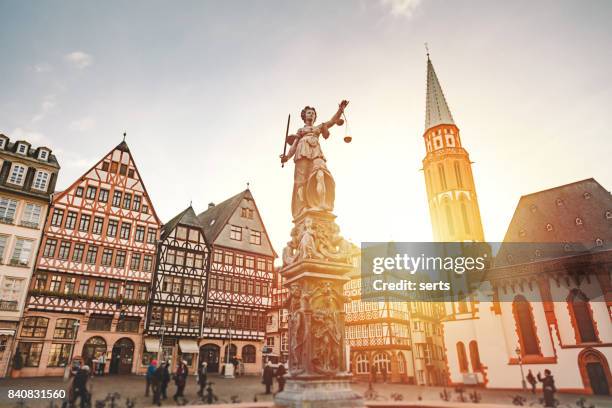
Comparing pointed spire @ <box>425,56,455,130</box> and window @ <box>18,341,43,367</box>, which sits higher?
pointed spire @ <box>425,56,455,130</box>

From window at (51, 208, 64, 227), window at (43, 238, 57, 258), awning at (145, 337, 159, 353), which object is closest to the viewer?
window at (43, 238, 57, 258)

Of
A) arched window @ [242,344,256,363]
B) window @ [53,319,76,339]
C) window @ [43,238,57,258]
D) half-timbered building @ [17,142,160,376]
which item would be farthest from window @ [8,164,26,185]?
arched window @ [242,344,256,363]

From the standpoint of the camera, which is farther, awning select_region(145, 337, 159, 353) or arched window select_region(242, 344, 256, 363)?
arched window select_region(242, 344, 256, 363)

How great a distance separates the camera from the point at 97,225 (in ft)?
92.5

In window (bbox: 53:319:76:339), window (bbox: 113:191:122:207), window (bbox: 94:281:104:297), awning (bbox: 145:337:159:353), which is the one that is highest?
window (bbox: 113:191:122:207)

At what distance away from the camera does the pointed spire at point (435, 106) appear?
47688 mm

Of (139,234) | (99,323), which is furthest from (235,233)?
(99,323)

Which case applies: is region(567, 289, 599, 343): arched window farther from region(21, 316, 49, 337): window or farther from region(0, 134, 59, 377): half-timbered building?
region(0, 134, 59, 377): half-timbered building

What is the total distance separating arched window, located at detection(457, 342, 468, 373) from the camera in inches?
1198

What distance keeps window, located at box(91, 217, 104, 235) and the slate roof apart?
3003 cm

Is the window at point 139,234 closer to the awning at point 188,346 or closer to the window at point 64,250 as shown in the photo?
the window at point 64,250

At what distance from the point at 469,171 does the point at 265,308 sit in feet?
92.1

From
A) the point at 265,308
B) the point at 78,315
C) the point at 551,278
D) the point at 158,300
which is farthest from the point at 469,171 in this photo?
the point at 78,315

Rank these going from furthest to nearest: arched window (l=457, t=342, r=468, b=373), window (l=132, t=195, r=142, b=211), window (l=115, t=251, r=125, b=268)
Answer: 1. arched window (l=457, t=342, r=468, b=373)
2. window (l=132, t=195, r=142, b=211)
3. window (l=115, t=251, r=125, b=268)
